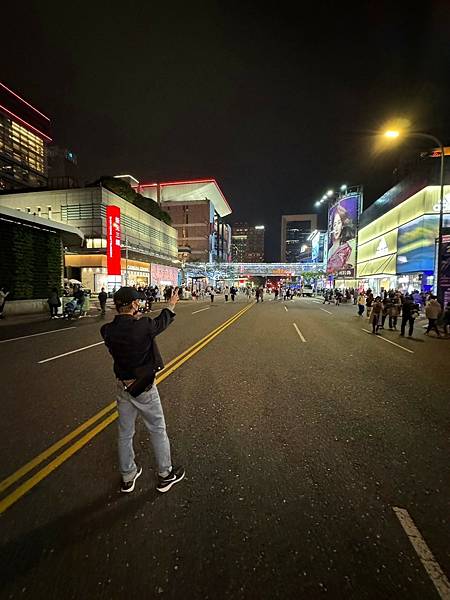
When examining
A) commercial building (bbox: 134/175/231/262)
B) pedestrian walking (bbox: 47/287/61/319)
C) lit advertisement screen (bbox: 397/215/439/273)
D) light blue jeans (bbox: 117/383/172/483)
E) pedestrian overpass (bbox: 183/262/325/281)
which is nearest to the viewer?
light blue jeans (bbox: 117/383/172/483)

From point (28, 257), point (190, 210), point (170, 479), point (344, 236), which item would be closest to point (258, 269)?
point (344, 236)

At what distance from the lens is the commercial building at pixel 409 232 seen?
28156 mm

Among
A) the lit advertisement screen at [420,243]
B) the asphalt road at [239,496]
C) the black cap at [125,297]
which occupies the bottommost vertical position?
the asphalt road at [239,496]

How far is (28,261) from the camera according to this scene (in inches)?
786

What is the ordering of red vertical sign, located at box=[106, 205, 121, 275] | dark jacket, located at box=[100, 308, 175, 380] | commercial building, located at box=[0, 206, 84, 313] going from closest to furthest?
dark jacket, located at box=[100, 308, 175, 380], commercial building, located at box=[0, 206, 84, 313], red vertical sign, located at box=[106, 205, 121, 275]

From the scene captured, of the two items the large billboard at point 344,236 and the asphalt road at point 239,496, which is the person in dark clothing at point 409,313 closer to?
the asphalt road at point 239,496

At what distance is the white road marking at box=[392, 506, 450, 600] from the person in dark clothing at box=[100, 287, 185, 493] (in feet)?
7.04

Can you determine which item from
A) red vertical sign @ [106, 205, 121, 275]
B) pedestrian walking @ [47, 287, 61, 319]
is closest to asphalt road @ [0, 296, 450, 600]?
pedestrian walking @ [47, 287, 61, 319]

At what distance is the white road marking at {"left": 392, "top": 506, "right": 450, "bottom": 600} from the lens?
77.2 inches

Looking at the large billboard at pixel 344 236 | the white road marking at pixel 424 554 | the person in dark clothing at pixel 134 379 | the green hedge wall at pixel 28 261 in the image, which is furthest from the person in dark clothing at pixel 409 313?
the large billboard at pixel 344 236

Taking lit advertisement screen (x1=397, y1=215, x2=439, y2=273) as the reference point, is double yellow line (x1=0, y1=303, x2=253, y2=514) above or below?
below

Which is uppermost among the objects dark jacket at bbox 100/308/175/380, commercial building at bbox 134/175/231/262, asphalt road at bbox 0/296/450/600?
commercial building at bbox 134/175/231/262

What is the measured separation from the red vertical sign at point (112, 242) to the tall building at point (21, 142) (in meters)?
60.2

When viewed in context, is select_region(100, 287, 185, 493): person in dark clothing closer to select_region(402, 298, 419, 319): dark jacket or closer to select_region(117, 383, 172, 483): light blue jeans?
select_region(117, 383, 172, 483): light blue jeans
